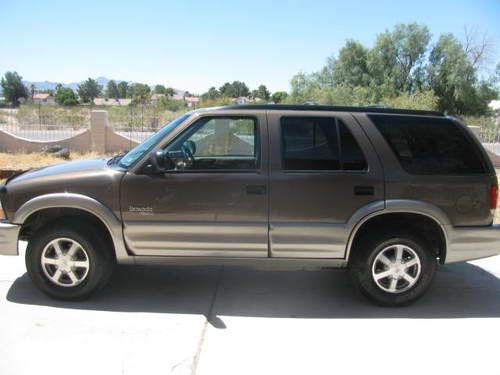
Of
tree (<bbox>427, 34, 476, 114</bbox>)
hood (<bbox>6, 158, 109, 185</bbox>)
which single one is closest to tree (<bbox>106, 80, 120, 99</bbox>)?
tree (<bbox>427, 34, 476, 114</bbox>)

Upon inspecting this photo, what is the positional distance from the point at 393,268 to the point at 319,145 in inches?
51.3

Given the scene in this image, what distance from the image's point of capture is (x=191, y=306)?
4.51 metres

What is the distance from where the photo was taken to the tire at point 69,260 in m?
4.34

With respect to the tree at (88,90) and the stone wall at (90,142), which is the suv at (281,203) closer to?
the stone wall at (90,142)

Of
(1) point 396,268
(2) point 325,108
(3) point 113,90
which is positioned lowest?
(1) point 396,268

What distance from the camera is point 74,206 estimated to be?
13.8 feet

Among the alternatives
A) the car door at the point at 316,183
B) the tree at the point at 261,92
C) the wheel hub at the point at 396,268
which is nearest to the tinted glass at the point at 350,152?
the car door at the point at 316,183

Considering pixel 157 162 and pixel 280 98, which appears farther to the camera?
pixel 280 98

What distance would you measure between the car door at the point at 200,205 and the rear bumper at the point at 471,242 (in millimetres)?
1676

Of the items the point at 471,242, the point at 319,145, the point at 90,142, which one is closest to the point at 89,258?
the point at 319,145

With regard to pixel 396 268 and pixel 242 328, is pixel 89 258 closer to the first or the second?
pixel 242 328

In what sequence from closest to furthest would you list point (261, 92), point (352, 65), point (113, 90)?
point (352, 65), point (261, 92), point (113, 90)

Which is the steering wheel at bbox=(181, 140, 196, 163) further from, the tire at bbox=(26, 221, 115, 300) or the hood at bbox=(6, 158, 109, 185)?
the tire at bbox=(26, 221, 115, 300)

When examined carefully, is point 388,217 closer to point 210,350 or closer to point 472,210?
point 472,210
